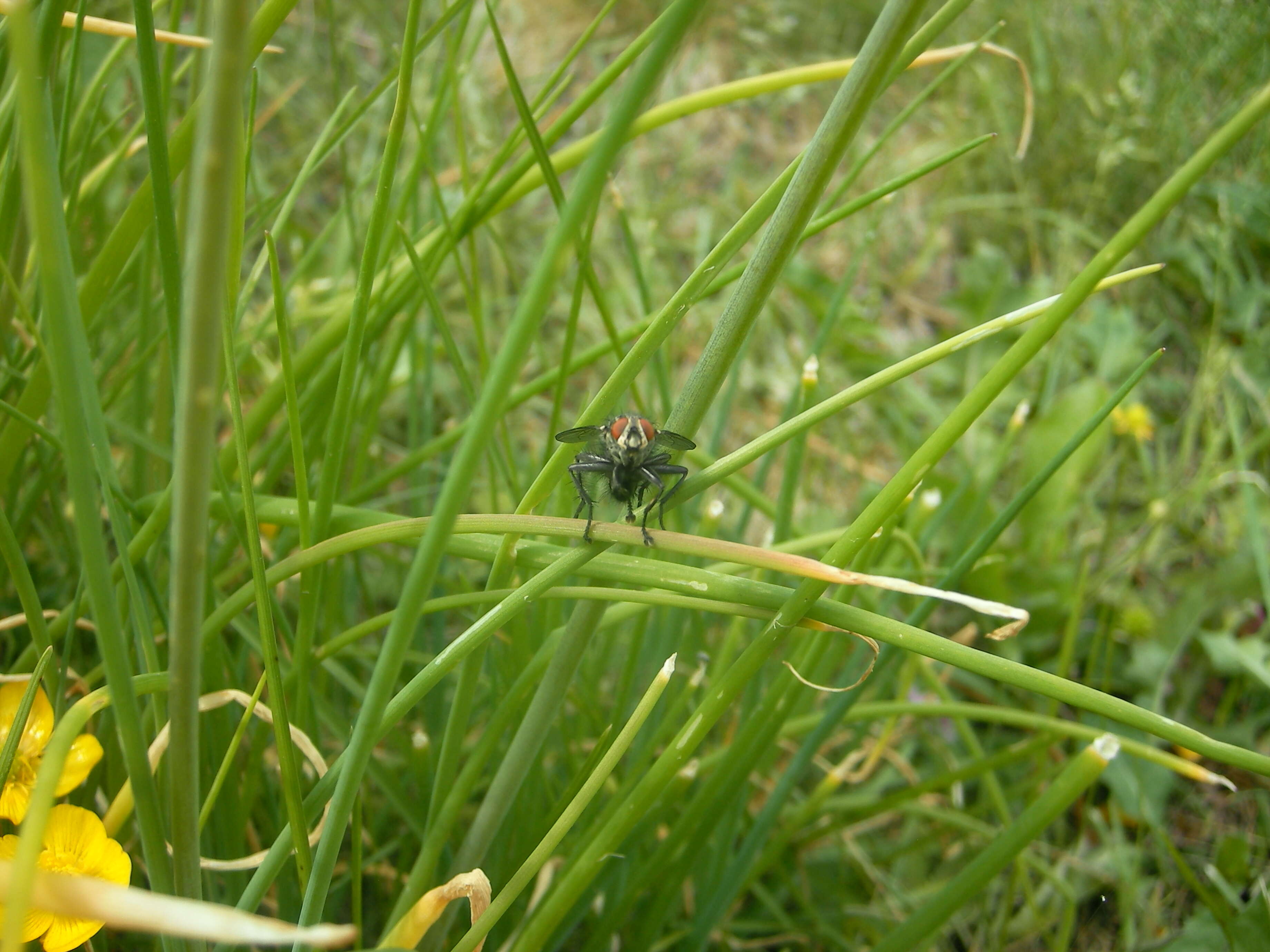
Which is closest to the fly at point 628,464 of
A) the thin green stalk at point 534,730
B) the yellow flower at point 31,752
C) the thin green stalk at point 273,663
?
the thin green stalk at point 534,730

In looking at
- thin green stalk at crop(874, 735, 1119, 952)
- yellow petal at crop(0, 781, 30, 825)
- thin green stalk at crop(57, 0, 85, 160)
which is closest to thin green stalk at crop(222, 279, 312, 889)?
yellow petal at crop(0, 781, 30, 825)

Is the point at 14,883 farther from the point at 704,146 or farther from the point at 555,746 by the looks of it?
the point at 704,146

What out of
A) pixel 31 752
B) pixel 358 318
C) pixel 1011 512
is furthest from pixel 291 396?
pixel 1011 512

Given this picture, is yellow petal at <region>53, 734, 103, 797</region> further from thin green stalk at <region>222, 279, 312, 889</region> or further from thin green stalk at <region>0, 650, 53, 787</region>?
thin green stalk at <region>222, 279, 312, 889</region>

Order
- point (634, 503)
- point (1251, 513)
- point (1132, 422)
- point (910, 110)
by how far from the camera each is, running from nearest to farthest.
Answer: point (634, 503)
point (910, 110)
point (1251, 513)
point (1132, 422)

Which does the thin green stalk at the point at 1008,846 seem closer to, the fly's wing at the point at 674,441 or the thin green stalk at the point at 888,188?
the fly's wing at the point at 674,441

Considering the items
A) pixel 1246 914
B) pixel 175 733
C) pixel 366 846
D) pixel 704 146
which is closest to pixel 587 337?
pixel 704 146

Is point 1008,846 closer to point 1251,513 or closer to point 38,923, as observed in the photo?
point 38,923
